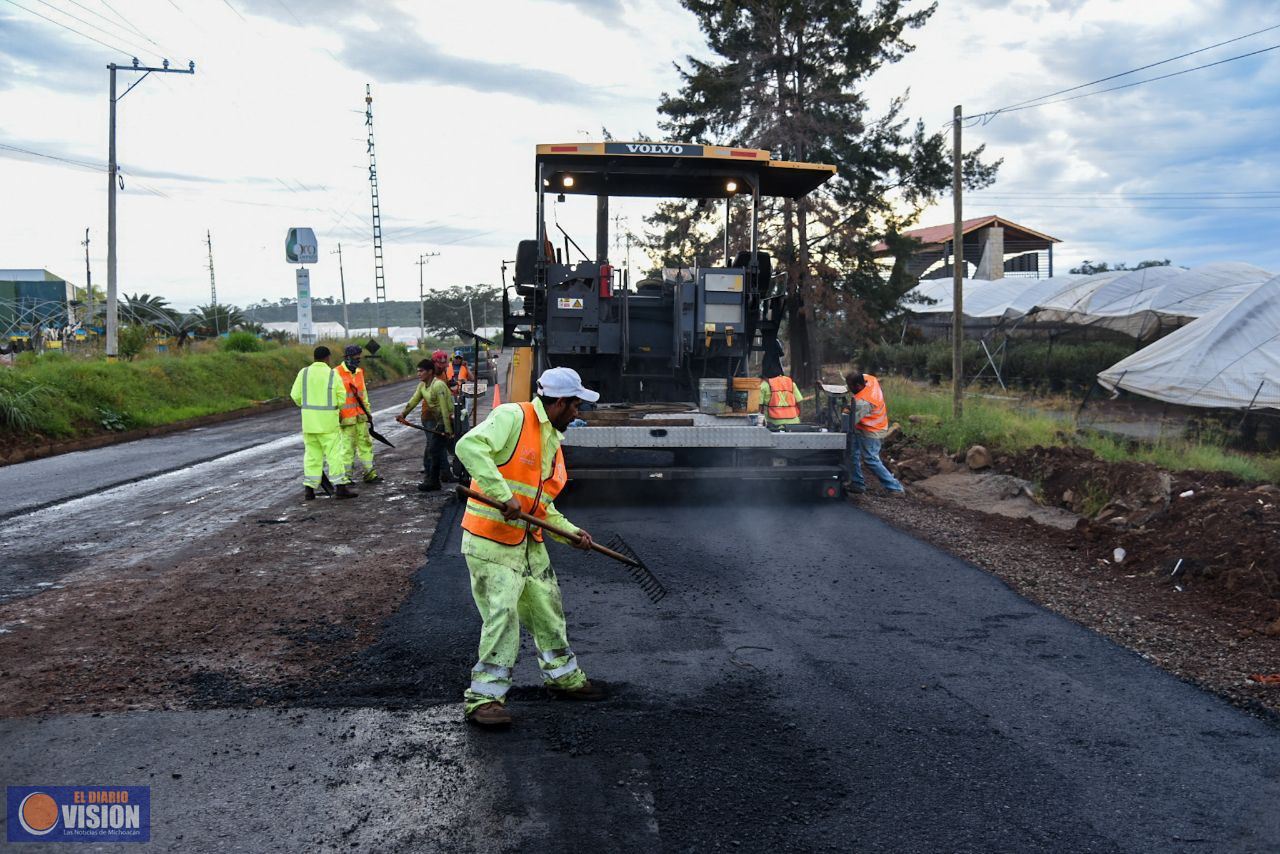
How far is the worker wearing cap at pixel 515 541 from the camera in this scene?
13.6 feet

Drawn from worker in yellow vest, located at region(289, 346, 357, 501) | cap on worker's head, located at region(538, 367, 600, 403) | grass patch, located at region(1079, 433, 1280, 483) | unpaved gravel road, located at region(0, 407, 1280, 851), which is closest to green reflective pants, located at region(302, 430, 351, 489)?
worker in yellow vest, located at region(289, 346, 357, 501)

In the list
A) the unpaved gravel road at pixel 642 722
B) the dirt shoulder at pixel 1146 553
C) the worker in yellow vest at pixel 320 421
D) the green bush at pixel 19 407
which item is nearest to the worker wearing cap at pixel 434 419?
the worker in yellow vest at pixel 320 421

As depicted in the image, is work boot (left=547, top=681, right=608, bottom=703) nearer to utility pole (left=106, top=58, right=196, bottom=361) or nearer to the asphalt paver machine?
the asphalt paver machine

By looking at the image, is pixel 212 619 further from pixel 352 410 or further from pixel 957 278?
pixel 957 278

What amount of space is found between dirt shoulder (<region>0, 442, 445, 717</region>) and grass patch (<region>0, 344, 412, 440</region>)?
9564mm

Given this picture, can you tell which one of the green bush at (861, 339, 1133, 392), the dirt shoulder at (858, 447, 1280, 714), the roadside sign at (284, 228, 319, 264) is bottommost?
the dirt shoulder at (858, 447, 1280, 714)

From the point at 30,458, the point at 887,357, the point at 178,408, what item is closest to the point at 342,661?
the point at 30,458

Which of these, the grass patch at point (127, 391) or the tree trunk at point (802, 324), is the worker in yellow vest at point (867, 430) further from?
the grass patch at point (127, 391)

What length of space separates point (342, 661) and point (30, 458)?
12.1 m

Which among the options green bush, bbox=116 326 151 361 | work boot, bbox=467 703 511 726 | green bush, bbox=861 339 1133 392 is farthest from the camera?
green bush, bbox=116 326 151 361

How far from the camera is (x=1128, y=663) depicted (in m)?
5.23

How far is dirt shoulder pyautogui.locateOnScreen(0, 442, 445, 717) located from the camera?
4.64 meters

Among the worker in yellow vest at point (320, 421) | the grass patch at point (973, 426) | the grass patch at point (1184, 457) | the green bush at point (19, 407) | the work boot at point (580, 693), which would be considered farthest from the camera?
the green bush at point (19, 407)

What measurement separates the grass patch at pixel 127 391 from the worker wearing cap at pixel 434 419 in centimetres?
824
